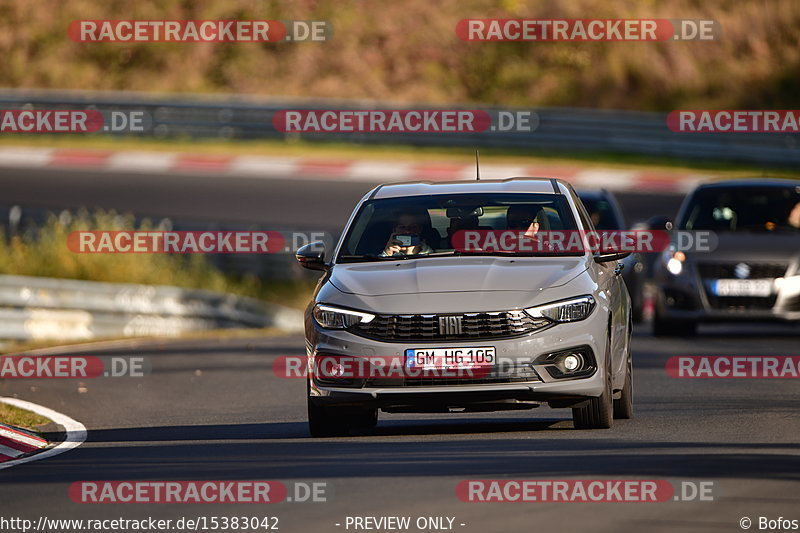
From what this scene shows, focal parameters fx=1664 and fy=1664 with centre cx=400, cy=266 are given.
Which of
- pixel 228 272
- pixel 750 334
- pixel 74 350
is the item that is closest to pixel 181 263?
pixel 228 272

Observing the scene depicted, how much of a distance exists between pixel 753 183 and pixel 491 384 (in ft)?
32.4

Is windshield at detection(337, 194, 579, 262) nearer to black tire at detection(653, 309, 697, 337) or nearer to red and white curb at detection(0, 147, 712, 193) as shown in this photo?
black tire at detection(653, 309, 697, 337)

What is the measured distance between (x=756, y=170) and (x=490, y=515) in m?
29.5

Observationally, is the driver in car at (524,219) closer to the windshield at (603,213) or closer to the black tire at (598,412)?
the black tire at (598,412)

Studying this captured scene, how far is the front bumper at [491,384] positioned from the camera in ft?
33.0

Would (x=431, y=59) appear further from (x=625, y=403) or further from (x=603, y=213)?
(x=625, y=403)

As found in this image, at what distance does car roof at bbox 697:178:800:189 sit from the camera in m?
19.1

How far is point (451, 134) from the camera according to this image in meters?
37.9

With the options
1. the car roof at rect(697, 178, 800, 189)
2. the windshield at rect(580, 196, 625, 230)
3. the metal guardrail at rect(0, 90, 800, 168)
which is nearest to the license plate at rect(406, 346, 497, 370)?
the car roof at rect(697, 178, 800, 189)

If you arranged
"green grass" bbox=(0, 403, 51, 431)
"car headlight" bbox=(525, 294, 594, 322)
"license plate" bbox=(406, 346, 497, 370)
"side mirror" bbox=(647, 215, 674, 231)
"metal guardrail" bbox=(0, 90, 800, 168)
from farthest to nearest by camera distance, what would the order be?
"metal guardrail" bbox=(0, 90, 800, 168) → "side mirror" bbox=(647, 215, 674, 231) → "green grass" bbox=(0, 403, 51, 431) → "car headlight" bbox=(525, 294, 594, 322) → "license plate" bbox=(406, 346, 497, 370)

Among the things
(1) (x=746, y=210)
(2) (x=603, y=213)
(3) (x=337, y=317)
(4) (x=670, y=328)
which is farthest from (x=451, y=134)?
(3) (x=337, y=317)

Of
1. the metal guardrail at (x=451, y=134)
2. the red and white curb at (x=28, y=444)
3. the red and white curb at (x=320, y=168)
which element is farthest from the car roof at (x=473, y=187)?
the metal guardrail at (x=451, y=134)

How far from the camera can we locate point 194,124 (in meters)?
38.9

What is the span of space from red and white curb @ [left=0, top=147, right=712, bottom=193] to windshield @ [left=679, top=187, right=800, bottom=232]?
1405 cm
